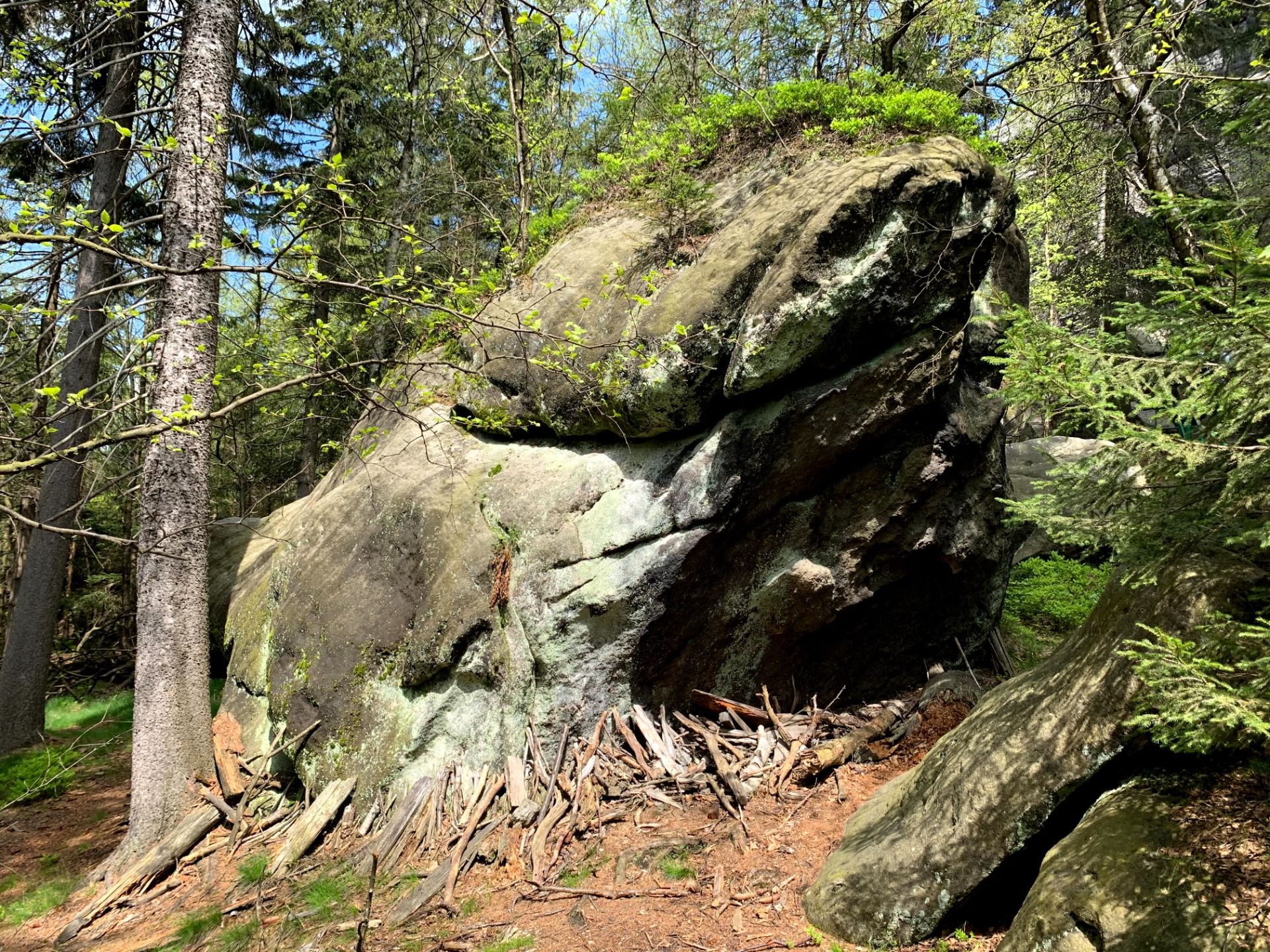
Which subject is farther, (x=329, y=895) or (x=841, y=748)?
(x=841, y=748)

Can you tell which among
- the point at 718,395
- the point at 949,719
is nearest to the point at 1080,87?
the point at 718,395

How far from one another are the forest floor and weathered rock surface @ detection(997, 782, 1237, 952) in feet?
2.39

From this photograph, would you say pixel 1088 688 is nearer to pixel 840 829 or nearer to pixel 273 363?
pixel 840 829

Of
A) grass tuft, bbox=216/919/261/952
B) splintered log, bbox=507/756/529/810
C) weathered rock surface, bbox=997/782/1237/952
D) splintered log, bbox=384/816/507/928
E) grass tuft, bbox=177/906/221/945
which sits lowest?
grass tuft, bbox=177/906/221/945

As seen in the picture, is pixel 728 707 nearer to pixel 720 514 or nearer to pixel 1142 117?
pixel 720 514

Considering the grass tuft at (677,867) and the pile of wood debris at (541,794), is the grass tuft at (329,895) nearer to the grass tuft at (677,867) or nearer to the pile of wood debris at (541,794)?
the pile of wood debris at (541,794)

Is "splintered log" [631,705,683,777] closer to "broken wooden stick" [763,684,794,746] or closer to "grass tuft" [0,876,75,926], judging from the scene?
"broken wooden stick" [763,684,794,746]

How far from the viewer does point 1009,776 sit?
3.84 meters

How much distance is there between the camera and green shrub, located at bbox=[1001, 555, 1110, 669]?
812 centimetres

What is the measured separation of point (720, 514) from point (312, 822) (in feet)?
16.2

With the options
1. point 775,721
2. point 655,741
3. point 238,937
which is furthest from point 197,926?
point 775,721

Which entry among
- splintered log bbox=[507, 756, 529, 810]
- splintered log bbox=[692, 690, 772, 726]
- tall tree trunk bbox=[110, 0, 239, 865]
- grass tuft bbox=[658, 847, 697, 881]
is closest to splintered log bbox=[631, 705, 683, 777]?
splintered log bbox=[692, 690, 772, 726]

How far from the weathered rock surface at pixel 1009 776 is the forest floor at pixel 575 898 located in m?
0.25

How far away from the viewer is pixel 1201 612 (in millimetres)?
3359
